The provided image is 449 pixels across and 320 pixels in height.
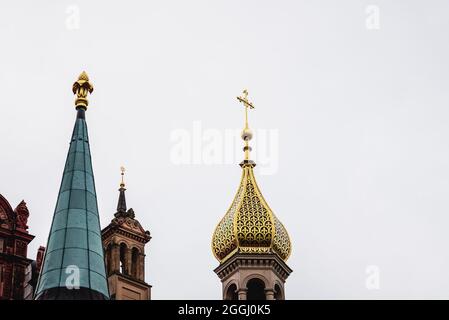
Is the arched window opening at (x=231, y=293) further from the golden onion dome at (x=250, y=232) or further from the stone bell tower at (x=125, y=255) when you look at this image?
the stone bell tower at (x=125, y=255)

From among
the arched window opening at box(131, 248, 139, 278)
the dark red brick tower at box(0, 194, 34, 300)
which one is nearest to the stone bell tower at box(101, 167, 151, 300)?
the arched window opening at box(131, 248, 139, 278)

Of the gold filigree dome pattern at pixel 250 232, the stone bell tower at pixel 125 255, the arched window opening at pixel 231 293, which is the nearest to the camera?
the stone bell tower at pixel 125 255

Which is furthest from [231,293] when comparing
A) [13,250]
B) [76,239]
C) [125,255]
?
[76,239]

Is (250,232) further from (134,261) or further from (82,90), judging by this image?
(82,90)

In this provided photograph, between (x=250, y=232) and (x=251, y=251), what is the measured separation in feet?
3.10

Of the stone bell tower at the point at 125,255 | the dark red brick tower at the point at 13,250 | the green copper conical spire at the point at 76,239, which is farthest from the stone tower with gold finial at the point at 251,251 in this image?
the green copper conical spire at the point at 76,239

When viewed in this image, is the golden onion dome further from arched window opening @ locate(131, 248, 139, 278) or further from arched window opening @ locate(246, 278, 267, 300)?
arched window opening @ locate(131, 248, 139, 278)

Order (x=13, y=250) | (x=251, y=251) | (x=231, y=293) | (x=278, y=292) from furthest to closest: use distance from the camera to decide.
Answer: (x=251, y=251), (x=278, y=292), (x=231, y=293), (x=13, y=250)

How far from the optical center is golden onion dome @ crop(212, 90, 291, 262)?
57344mm

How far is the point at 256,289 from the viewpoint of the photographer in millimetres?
57594

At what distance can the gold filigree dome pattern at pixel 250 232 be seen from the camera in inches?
2258

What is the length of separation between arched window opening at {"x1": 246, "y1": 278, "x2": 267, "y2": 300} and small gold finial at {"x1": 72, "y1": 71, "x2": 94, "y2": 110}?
85.4ft

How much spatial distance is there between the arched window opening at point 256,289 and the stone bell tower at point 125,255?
27.2 feet
